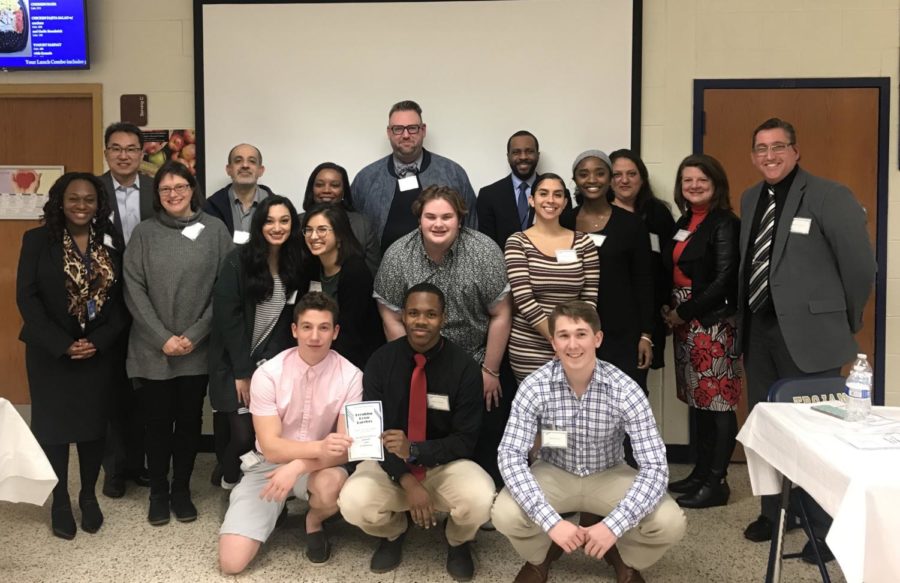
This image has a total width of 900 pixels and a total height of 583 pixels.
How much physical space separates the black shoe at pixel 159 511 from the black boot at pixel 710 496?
239 centimetres

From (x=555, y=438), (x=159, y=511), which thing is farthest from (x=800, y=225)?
(x=159, y=511)

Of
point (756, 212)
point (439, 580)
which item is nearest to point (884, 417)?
point (756, 212)

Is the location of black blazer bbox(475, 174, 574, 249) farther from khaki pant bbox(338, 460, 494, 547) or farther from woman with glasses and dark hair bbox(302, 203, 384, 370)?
khaki pant bbox(338, 460, 494, 547)

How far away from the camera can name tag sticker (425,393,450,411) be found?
2.73m

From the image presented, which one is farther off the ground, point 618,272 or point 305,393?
point 618,272

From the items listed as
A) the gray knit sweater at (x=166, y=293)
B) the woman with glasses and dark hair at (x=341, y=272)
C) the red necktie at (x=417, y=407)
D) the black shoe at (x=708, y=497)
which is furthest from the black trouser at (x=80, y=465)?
the black shoe at (x=708, y=497)

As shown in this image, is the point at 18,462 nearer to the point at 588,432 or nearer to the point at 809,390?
the point at 588,432

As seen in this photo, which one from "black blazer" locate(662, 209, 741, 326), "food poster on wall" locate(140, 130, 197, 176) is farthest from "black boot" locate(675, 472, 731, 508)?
"food poster on wall" locate(140, 130, 197, 176)

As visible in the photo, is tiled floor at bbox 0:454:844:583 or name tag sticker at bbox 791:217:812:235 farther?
name tag sticker at bbox 791:217:812:235

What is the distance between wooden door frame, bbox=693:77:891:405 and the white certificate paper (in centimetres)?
269

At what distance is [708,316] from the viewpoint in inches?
133

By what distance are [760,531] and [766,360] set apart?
28.8 inches

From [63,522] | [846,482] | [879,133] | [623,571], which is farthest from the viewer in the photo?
[879,133]

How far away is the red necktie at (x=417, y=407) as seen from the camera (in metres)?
2.73
